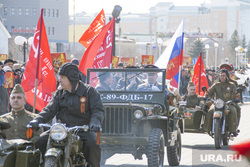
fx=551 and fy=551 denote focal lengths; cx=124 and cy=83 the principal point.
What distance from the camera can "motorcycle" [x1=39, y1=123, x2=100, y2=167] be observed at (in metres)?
4.83

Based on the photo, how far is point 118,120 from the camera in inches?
332

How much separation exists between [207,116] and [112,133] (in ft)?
13.3

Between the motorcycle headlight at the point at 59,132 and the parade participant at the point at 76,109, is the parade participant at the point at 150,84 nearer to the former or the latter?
the parade participant at the point at 76,109

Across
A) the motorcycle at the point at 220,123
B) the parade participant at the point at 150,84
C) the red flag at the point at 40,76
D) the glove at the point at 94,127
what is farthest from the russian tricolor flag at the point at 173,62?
the glove at the point at 94,127

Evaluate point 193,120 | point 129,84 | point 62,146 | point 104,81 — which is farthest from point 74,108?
point 193,120

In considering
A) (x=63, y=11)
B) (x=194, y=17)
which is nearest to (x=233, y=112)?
(x=63, y=11)

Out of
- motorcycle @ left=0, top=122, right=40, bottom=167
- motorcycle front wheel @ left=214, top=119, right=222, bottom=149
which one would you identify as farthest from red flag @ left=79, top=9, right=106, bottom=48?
motorcycle @ left=0, top=122, right=40, bottom=167

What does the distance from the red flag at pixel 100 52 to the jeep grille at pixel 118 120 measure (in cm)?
466

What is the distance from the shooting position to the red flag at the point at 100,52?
44.0 ft

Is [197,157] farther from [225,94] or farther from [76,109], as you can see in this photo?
[76,109]

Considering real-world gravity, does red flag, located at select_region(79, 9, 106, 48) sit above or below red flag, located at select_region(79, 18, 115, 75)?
above

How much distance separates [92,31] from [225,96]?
196 inches

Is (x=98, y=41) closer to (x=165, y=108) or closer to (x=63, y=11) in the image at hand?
(x=165, y=108)

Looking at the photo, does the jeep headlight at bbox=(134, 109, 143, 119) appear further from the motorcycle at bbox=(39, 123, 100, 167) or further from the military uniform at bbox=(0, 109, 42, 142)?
the motorcycle at bbox=(39, 123, 100, 167)
